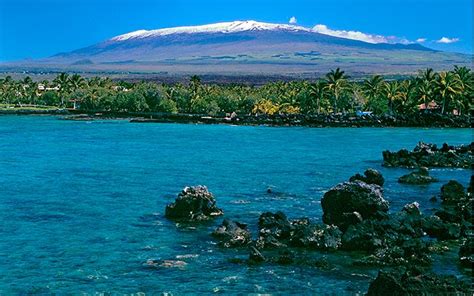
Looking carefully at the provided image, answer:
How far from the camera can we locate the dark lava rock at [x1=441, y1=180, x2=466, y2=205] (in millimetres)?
50562

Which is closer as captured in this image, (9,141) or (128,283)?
(128,283)

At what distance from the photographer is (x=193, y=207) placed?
150 ft

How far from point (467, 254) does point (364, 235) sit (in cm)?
585

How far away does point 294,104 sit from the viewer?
18438 cm

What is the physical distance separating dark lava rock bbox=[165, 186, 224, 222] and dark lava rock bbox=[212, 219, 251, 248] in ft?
17.5

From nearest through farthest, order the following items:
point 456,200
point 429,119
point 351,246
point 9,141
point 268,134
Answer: point 351,246 < point 456,200 < point 9,141 < point 268,134 < point 429,119

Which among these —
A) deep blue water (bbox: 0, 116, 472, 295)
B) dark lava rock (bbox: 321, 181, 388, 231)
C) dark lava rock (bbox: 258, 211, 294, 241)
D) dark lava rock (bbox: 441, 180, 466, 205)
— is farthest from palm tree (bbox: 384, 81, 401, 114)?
dark lava rock (bbox: 258, 211, 294, 241)

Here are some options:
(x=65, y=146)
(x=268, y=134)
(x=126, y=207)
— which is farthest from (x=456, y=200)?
(x=268, y=134)

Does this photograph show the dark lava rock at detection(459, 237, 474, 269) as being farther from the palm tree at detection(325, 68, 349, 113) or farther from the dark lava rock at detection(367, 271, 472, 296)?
the palm tree at detection(325, 68, 349, 113)

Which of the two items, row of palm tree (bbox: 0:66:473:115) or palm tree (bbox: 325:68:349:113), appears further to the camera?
palm tree (bbox: 325:68:349:113)

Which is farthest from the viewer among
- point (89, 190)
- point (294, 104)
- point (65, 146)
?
point (294, 104)

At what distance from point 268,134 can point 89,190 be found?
79.8m

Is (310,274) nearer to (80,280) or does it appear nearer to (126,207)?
(80,280)

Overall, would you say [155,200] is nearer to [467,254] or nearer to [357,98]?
[467,254]
